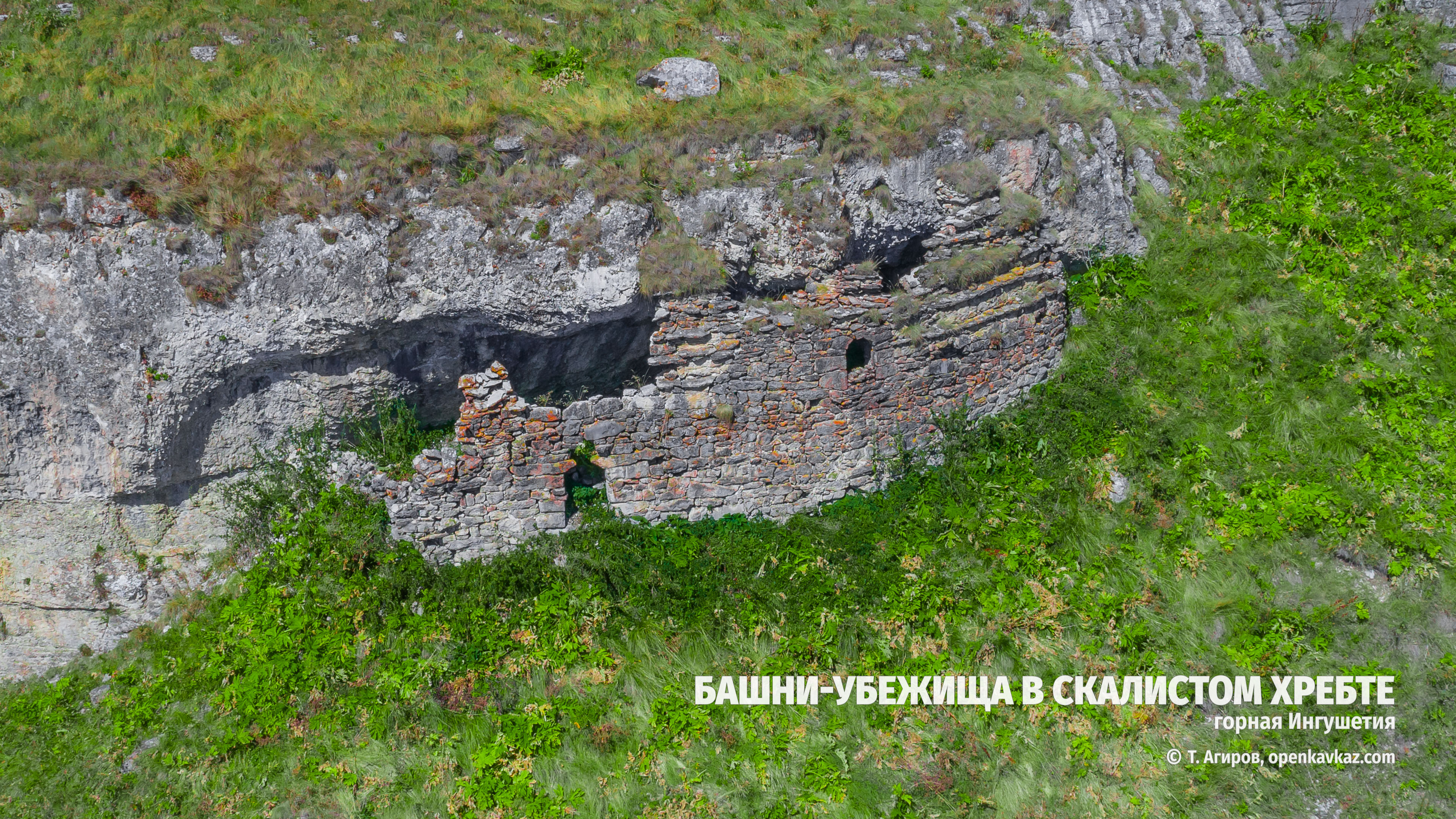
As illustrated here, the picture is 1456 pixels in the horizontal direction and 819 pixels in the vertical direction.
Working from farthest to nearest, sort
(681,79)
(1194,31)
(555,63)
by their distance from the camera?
(1194,31), (555,63), (681,79)

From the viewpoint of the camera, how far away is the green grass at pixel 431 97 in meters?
9.25

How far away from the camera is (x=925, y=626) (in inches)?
359

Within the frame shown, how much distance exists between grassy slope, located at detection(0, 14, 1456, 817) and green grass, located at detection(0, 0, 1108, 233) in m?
3.78

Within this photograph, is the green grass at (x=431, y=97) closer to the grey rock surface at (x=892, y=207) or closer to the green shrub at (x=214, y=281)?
the grey rock surface at (x=892, y=207)

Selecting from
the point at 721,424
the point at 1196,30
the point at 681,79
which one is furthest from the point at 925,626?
the point at 1196,30

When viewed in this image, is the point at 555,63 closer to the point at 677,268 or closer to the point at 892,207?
the point at 677,268

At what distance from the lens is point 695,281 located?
31.0 feet

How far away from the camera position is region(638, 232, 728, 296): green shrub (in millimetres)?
9328

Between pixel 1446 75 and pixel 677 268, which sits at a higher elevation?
pixel 1446 75

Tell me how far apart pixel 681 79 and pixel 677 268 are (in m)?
3.78

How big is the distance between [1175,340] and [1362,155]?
5.18m

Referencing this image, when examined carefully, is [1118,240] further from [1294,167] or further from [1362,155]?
[1362,155]

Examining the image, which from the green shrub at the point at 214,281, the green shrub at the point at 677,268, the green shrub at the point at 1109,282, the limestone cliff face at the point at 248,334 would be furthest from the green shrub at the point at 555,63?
the green shrub at the point at 1109,282

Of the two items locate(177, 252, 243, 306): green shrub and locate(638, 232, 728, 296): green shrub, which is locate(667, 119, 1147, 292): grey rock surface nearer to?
locate(638, 232, 728, 296): green shrub
